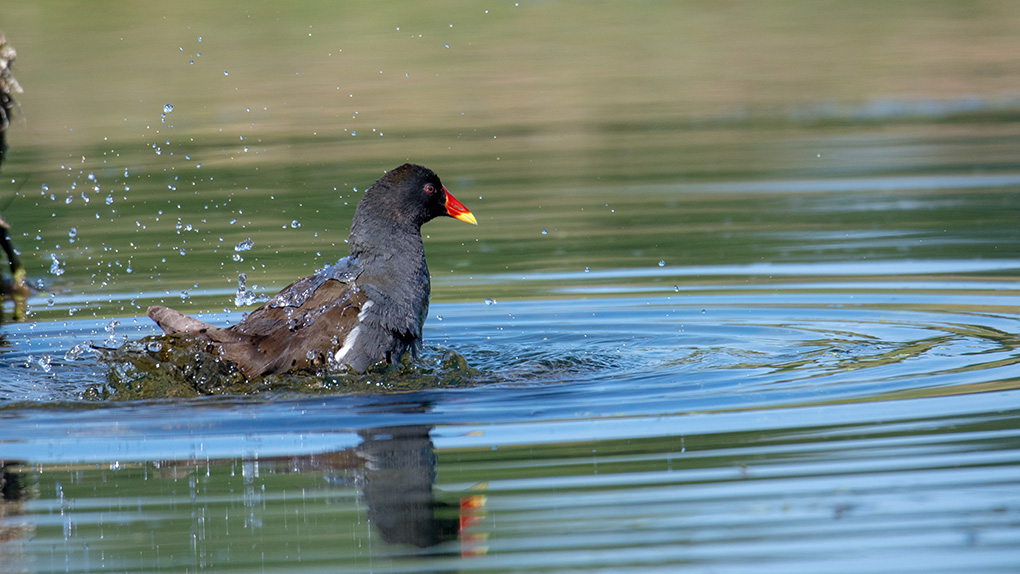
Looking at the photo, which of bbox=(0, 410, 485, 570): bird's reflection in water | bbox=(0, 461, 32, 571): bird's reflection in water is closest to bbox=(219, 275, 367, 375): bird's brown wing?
bbox=(0, 410, 485, 570): bird's reflection in water

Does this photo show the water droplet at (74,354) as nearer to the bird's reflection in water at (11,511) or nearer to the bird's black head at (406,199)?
the bird's black head at (406,199)

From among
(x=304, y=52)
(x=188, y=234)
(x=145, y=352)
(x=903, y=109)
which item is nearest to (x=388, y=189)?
(x=145, y=352)

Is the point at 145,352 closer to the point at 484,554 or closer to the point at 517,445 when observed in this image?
the point at 517,445

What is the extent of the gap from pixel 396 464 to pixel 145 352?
1852 mm

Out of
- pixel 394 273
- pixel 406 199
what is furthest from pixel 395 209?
pixel 394 273

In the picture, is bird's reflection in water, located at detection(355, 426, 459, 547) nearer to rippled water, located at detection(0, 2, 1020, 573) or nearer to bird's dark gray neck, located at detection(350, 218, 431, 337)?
rippled water, located at detection(0, 2, 1020, 573)

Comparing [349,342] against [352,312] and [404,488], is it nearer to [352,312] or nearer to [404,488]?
[352,312]

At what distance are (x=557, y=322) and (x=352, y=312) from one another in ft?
5.26

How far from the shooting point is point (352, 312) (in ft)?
21.1

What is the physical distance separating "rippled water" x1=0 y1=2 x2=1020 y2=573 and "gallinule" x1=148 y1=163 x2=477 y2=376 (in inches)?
5.7

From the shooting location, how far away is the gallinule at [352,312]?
20.7 feet

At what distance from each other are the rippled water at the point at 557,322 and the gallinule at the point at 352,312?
145 mm

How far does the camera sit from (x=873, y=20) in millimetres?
22047

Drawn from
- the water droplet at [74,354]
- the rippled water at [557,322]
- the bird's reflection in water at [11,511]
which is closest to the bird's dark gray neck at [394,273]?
the rippled water at [557,322]
